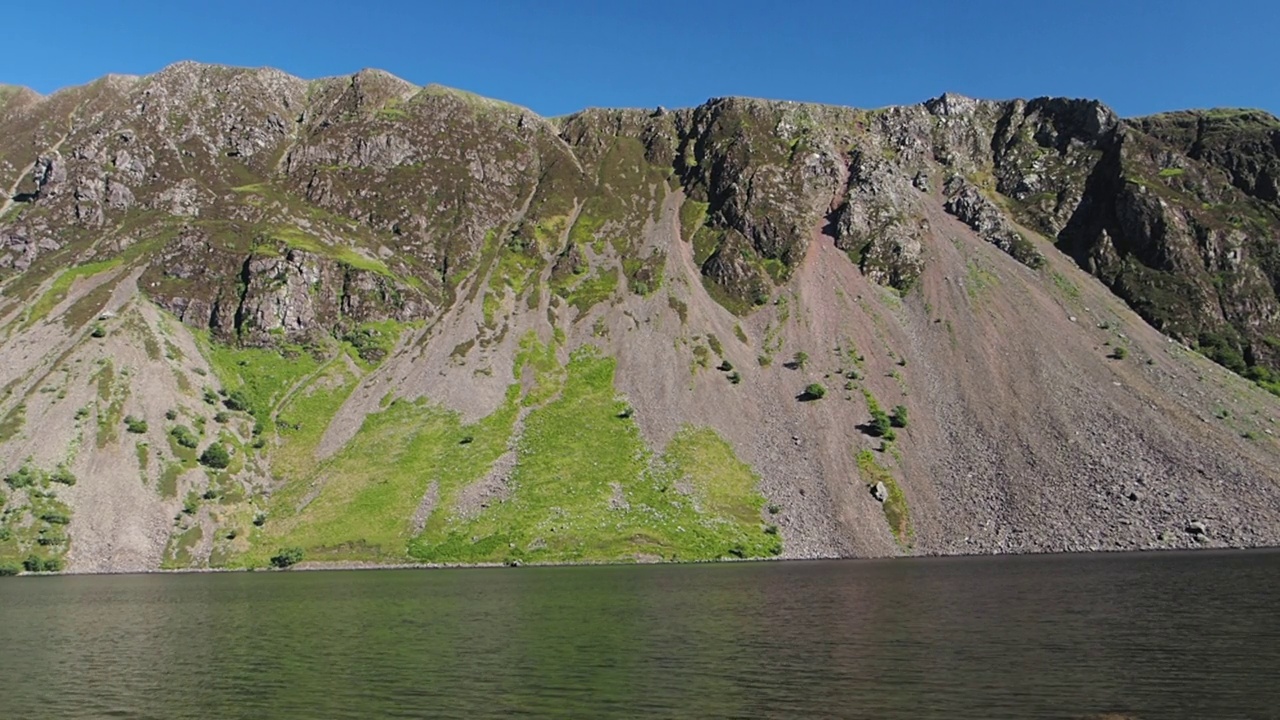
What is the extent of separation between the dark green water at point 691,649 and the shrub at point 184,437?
2480 inches

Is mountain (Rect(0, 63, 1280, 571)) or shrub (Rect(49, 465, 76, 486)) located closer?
mountain (Rect(0, 63, 1280, 571))

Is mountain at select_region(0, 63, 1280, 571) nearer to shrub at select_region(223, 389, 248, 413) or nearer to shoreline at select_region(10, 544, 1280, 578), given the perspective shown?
shrub at select_region(223, 389, 248, 413)

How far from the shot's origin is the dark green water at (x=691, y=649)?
33750 mm

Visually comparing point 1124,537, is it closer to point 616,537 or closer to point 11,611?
point 616,537

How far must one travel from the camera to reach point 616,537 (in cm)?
12475

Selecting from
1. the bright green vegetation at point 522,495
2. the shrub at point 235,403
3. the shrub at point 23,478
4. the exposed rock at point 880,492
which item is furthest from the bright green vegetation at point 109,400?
the exposed rock at point 880,492

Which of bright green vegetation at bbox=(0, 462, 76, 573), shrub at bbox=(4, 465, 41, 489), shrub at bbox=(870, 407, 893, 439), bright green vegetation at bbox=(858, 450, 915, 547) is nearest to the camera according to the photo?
bright green vegetation at bbox=(0, 462, 76, 573)

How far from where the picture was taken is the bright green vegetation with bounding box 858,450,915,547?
395ft

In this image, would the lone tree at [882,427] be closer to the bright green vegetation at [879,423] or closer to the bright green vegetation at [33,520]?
the bright green vegetation at [879,423]

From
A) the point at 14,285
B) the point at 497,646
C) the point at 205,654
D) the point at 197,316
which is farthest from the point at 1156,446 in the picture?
the point at 14,285

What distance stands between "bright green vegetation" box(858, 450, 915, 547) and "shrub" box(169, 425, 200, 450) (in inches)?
4692

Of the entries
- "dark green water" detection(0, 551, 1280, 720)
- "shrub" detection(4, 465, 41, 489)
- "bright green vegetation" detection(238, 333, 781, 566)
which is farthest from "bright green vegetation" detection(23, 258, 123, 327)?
"dark green water" detection(0, 551, 1280, 720)

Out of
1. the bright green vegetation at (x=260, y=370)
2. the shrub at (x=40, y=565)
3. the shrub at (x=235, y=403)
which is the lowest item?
the shrub at (x=40, y=565)

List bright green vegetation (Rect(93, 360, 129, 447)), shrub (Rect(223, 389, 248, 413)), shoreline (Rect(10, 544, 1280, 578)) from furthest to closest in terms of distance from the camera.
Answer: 1. shrub (Rect(223, 389, 248, 413))
2. bright green vegetation (Rect(93, 360, 129, 447))
3. shoreline (Rect(10, 544, 1280, 578))
